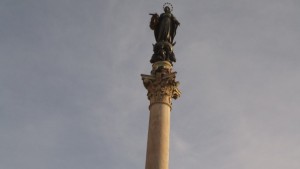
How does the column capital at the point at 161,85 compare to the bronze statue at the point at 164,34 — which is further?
the bronze statue at the point at 164,34

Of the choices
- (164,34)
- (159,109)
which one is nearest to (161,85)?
(159,109)

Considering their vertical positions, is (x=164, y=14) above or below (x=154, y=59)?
above

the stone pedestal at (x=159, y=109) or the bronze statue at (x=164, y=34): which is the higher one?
the bronze statue at (x=164, y=34)

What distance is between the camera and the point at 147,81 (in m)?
24.5

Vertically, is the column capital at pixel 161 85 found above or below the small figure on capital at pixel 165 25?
below

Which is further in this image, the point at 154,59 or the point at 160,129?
the point at 154,59

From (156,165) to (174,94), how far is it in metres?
4.62

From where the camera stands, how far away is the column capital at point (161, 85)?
23.8 metres

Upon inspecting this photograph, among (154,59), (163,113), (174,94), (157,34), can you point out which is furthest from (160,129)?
(157,34)

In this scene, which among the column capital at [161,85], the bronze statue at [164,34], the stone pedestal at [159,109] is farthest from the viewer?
the bronze statue at [164,34]

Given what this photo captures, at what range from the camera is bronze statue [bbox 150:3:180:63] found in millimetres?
26203

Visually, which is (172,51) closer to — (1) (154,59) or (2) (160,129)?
(1) (154,59)

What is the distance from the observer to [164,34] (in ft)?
89.6

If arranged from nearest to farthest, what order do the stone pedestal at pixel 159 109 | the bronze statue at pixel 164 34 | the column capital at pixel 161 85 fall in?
the stone pedestal at pixel 159 109 → the column capital at pixel 161 85 → the bronze statue at pixel 164 34
